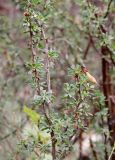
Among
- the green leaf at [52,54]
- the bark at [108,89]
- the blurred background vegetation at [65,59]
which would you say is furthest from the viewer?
the bark at [108,89]

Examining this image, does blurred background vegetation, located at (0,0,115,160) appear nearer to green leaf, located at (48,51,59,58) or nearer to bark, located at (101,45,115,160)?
bark, located at (101,45,115,160)

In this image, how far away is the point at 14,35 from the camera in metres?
2.90

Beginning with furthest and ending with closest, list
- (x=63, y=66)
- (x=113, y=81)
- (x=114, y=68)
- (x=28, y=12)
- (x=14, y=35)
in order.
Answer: (x=14, y=35) < (x=63, y=66) < (x=113, y=81) < (x=114, y=68) < (x=28, y=12)

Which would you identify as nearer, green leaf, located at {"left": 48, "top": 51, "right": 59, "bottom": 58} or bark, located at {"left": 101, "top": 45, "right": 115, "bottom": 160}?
green leaf, located at {"left": 48, "top": 51, "right": 59, "bottom": 58}

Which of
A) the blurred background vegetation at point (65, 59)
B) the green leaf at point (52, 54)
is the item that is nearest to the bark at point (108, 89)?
the blurred background vegetation at point (65, 59)

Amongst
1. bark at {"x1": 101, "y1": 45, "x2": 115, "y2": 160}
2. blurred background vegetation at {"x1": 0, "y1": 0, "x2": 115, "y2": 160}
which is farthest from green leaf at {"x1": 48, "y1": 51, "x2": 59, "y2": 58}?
bark at {"x1": 101, "y1": 45, "x2": 115, "y2": 160}

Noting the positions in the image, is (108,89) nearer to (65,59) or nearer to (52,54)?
(65,59)

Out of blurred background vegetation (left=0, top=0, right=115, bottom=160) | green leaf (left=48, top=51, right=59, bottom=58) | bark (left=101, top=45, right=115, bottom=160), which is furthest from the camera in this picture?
bark (left=101, top=45, right=115, bottom=160)

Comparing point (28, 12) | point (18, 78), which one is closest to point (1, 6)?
point (18, 78)

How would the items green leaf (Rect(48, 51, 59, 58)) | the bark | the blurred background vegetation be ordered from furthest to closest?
the bark < the blurred background vegetation < green leaf (Rect(48, 51, 59, 58))

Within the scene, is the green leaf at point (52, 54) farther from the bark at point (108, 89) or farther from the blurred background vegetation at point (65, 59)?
the bark at point (108, 89)

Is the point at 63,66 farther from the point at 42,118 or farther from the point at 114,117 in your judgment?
the point at 42,118

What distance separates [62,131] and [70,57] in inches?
49.5

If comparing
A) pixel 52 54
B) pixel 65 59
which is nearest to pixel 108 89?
pixel 65 59
